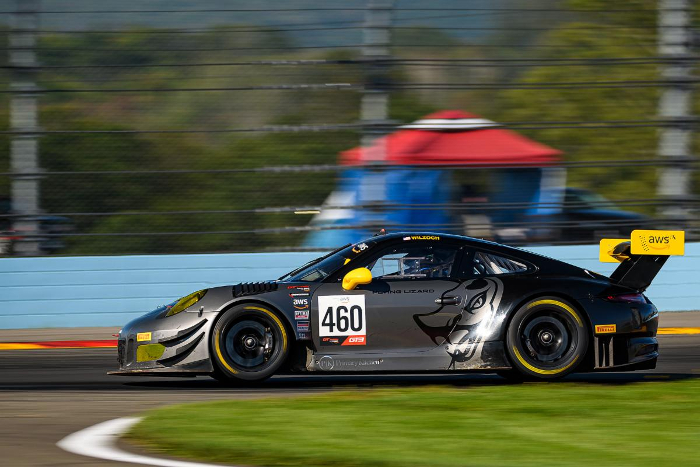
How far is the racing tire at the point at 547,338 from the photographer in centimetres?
764

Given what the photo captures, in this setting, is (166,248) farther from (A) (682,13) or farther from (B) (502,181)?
(A) (682,13)

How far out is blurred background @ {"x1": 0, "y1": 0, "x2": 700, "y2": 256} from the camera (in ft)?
40.3

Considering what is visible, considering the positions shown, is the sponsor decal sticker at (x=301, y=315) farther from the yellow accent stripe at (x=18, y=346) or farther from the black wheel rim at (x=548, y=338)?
the yellow accent stripe at (x=18, y=346)

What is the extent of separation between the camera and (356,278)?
7.55 meters

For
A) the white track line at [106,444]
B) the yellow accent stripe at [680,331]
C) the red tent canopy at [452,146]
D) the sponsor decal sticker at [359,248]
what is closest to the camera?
the white track line at [106,444]

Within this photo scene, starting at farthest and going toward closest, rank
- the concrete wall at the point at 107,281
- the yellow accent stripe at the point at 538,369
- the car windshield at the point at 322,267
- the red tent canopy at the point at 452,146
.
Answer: the red tent canopy at the point at 452,146, the concrete wall at the point at 107,281, the car windshield at the point at 322,267, the yellow accent stripe at the point at 538,369

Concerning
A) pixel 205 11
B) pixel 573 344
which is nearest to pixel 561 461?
pixel 573 344

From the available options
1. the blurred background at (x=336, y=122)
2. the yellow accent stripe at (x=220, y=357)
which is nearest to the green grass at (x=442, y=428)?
the yellow accent stripe at (x=220, y=357)

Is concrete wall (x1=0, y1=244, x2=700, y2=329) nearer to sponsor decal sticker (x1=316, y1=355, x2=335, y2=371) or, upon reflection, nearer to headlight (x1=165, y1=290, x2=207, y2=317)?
headlight (x1=165, y1=290, x2=207, y2=317)

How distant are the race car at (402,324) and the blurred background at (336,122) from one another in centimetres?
478

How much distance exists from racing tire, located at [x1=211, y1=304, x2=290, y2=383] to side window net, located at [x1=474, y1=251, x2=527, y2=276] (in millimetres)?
1525

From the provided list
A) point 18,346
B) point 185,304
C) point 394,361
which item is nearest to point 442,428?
point 394,361

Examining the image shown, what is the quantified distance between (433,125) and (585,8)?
253 cm

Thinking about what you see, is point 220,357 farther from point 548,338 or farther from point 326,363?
point 548,338
